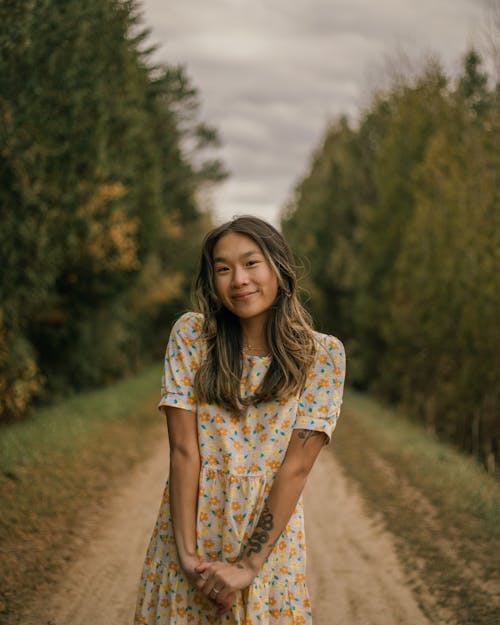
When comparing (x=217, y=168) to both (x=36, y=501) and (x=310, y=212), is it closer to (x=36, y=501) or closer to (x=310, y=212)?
(x=310, y=212)

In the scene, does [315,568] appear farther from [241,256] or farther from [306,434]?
[241,256]

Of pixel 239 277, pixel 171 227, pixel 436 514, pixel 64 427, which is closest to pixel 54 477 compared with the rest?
pixel 64 427

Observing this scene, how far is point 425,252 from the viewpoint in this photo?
14.9 meters

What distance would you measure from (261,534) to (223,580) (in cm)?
19

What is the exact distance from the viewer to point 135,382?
21203mm

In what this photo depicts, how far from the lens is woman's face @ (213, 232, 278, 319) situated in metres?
2.55

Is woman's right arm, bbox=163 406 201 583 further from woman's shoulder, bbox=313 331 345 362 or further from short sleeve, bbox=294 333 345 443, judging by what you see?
woman's shoulder, bbox=313 331 345 362

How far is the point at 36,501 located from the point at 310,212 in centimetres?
2445

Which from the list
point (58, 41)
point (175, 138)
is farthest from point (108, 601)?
point (175, 138)

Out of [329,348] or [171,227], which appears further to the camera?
[171,227]

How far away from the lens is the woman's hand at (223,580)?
2.26m

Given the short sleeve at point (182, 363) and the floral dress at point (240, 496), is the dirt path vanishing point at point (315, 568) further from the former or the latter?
the short sleeve at point (182, 363)

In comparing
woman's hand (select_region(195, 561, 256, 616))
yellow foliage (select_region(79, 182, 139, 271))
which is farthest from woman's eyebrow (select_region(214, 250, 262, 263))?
yellow foliage (select_region(79, 182, 139, 271))

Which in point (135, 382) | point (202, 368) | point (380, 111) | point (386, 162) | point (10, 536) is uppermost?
point (380, 111)
